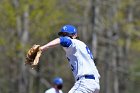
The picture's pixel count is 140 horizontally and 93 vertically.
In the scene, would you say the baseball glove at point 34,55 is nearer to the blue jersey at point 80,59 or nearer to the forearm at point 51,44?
the forearm at point 51,44

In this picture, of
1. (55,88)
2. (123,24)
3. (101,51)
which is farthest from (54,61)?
(55,88)

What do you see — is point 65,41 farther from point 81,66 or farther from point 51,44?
point 81,66

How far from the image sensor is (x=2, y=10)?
33812 mm

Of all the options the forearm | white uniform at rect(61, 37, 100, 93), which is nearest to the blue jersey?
white uniform at rect(61, 37, 100, 93)

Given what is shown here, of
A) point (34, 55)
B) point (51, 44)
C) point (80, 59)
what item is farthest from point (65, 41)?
point (34, 55)

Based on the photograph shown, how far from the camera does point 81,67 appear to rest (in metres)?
9.74

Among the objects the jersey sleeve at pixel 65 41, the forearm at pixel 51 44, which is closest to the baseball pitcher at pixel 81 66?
the jersey sleeve at pixel 65 41

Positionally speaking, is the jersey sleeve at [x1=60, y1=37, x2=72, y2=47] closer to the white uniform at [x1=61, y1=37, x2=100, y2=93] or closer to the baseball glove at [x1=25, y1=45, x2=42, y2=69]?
the white uniform at [x1=61, y1=37, x2=100, y2=93]

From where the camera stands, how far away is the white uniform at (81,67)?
9.64 meters

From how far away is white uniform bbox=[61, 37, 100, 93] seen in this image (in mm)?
9641

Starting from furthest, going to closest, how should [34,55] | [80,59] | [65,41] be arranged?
[80,59]
[34,55]
[65,41]

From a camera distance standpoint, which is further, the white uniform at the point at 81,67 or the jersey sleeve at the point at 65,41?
the white uniform at the point at 81,67

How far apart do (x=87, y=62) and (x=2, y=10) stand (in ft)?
80.4

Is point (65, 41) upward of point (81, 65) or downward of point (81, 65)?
upward
